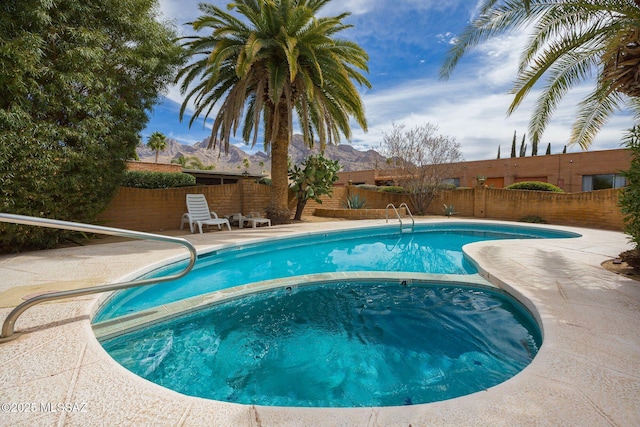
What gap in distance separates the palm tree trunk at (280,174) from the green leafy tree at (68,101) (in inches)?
174

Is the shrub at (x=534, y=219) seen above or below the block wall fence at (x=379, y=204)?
below

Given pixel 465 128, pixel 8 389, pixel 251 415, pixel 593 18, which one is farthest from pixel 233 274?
pixel 465 128

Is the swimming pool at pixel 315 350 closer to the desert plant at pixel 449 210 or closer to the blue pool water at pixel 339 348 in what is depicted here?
the blue pool water at pixel 339 348

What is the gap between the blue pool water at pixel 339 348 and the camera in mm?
2338

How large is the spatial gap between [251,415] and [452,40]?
24.0 ft

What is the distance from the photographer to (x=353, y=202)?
51.3 feet

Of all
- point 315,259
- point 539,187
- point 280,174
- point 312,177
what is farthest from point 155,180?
point 539,187

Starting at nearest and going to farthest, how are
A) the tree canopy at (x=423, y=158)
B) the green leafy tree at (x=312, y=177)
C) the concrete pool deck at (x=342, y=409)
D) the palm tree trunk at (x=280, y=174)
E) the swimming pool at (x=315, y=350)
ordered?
the concrete pool deck at (x=342, y=409), the swimming pool at (x=315, y=350), the palm tree trunk at (x=280, y=174), the green leafy tree at (x=312, y=177), the tree canopy at (x=423, y=158)

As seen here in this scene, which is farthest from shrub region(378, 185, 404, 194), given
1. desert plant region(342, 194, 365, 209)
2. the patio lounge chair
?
the patio lounge chair

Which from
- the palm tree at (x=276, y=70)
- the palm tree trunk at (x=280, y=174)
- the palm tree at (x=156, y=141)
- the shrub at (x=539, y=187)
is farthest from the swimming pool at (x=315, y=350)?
the palm tree at (x=156, y=141)

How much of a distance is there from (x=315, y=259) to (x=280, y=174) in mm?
5324

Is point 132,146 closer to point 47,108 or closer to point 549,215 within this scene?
point 47,108

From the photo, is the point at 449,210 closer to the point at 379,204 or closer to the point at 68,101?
the point at 379,204

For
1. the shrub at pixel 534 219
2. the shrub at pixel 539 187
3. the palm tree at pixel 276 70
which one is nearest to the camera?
the palm tree at pixel 276 70
